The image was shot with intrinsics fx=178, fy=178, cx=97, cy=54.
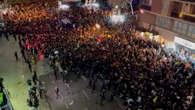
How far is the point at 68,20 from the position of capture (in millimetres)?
29750

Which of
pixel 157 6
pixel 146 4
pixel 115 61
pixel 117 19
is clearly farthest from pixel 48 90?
pixel 117 19

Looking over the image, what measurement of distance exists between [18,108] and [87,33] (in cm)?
1514

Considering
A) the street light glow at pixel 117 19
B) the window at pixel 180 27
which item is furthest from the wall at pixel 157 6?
the street light glow at pixel 117 19

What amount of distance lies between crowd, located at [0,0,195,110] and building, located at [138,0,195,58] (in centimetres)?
239

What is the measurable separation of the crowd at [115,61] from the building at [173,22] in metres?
2.39

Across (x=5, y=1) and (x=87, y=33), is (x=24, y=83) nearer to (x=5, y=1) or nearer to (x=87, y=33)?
(x=87, y=33)

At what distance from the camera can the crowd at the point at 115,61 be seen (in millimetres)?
13273

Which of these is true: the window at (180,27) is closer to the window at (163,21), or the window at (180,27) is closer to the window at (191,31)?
the window at (191,31)

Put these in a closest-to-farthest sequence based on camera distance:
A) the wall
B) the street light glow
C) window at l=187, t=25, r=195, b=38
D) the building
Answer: window at l=187, t=25, r=195, b=38
the building
the wall
the street light glow

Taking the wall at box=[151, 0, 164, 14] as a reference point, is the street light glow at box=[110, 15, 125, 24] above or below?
below

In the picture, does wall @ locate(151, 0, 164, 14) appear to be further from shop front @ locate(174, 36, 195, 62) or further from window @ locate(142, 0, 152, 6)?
shop front @ locate(174, 36, 195, 62)

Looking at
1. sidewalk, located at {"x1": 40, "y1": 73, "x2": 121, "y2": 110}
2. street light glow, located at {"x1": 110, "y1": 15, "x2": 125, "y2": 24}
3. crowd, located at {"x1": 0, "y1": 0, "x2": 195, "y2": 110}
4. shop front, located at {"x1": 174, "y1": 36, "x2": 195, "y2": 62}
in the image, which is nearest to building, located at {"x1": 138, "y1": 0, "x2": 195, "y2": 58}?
shop front, located at {"x1": 174, "y1": 36, "x2": 195, "y2": 62}

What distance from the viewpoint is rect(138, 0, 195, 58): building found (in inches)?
851

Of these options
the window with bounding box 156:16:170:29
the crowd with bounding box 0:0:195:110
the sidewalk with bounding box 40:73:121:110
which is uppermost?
the window with bounding box 156:16:170:29
